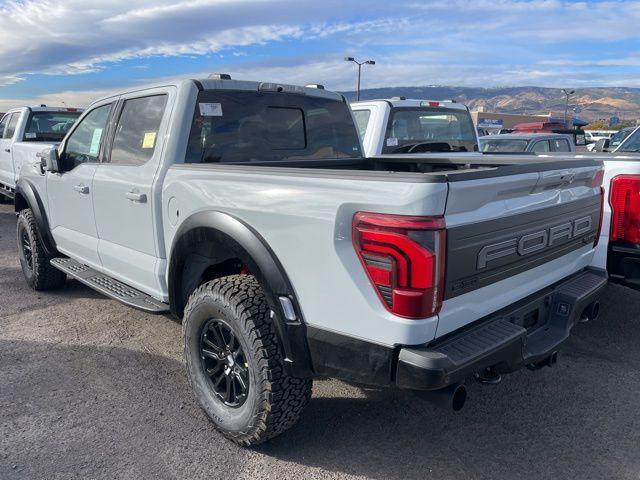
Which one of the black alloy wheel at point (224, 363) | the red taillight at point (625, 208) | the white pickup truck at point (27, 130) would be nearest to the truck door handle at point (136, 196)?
the black alloy wheel at point (224, 363)

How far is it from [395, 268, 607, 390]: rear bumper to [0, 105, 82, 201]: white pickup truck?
926 cm

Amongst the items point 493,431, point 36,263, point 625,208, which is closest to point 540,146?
point 625,208

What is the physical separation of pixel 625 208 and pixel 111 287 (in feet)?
12.6

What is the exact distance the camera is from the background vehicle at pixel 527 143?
9.45m

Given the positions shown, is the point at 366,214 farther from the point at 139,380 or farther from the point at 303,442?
the point at 139,380

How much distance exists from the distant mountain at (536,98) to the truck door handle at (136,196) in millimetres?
127966

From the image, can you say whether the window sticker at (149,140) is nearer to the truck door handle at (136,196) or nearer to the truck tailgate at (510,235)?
the truck door handle at (136,196)

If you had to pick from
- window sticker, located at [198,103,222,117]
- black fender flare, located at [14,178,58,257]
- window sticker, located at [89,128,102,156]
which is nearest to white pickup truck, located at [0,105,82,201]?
black fender flare, located at [14,178,58,257]

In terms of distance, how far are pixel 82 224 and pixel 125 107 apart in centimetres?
109

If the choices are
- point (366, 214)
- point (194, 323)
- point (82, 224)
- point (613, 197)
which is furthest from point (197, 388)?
point (613, 197)

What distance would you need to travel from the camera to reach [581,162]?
3189 mm

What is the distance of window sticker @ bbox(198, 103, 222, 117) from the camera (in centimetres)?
359

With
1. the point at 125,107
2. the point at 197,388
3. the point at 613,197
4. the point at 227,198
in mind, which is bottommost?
the point at 197,388

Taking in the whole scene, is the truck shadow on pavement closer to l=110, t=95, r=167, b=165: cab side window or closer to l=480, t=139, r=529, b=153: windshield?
l=110, t=95, r=167, b=165: cab side window
